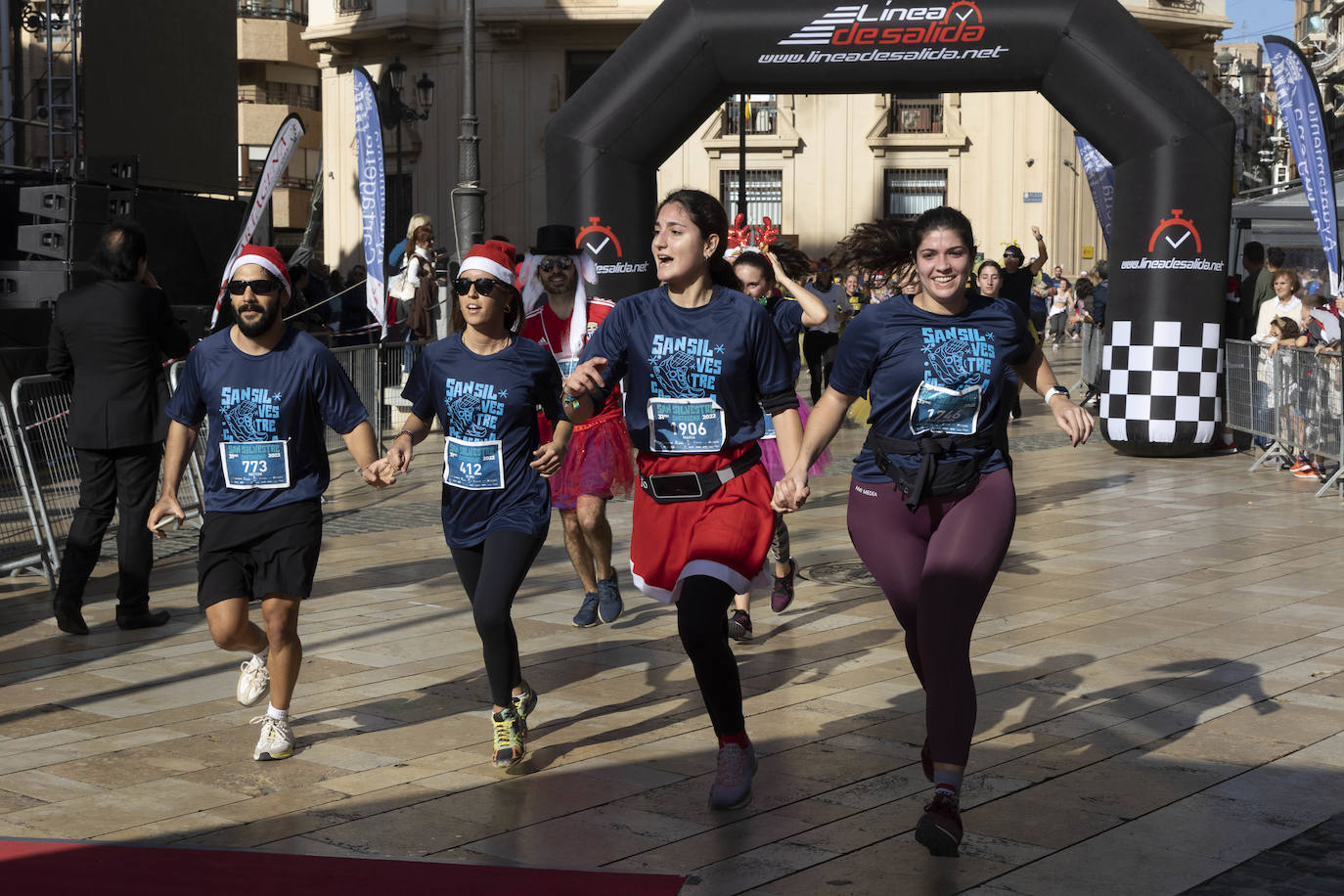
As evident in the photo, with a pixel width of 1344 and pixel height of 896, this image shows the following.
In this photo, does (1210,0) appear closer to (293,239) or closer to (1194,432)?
(293,239)

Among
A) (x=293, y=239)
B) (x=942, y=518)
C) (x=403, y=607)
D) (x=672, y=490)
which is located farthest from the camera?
(x=293, y=239)

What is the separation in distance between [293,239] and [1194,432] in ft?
118

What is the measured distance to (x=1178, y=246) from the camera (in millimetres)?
13836

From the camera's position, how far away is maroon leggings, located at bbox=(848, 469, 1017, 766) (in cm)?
458

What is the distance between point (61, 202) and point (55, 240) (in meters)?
0.33

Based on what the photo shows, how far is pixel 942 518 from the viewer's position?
4.77 m

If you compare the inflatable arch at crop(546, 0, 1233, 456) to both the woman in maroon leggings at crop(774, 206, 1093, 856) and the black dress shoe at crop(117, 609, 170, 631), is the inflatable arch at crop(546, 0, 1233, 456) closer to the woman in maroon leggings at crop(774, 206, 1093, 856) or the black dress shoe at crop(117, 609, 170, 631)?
the black dress shoe at crop(117, 609, 170, 631)

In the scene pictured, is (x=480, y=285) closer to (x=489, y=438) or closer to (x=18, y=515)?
(x=489, y=438)

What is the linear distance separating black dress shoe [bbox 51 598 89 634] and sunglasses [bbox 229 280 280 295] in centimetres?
270

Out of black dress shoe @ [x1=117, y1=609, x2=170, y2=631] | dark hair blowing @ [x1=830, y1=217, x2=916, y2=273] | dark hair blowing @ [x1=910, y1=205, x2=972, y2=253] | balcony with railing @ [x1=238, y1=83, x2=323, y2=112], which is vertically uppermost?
balcony with railing @ [x1=238, y1=83, x2=323, y2=112]

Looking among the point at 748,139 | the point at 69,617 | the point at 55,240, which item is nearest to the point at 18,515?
the point at 69,617

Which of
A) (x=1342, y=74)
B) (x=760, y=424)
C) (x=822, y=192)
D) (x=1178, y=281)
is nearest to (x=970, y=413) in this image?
(x=760, y=424)

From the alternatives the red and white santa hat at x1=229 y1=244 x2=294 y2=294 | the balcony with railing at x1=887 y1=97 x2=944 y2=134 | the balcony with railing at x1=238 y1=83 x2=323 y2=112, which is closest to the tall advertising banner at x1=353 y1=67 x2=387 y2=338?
the red and white santa hat at x1=229 y1=244 x2=294 y2=294

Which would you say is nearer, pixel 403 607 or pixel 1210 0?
pixel 403 607
